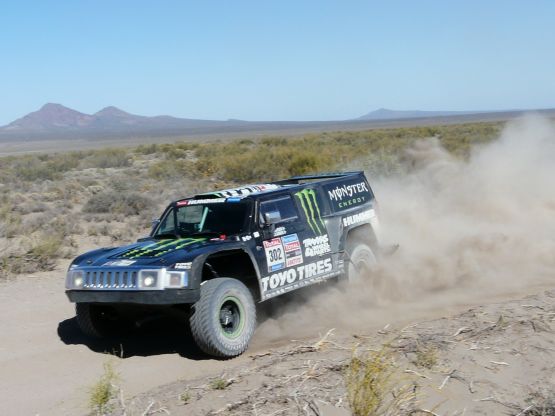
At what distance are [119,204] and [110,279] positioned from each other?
36.1 feet

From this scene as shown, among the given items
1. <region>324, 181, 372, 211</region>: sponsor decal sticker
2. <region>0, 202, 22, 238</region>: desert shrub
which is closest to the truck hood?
<region>324, 181, 372, 211</region>: sponsor decal sticker

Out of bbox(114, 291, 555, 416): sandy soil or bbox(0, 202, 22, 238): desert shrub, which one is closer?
bbox(114, 291, 555, 416): sandy soil

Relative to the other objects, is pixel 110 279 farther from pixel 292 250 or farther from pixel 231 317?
pixel 292 250

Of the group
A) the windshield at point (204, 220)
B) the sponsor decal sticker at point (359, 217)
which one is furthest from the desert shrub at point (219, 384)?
the sponsor decal sticker at point (359, 217)

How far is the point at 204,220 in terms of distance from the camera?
8859 millimetres

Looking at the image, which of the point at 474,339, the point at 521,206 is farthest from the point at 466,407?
the point at 521,206

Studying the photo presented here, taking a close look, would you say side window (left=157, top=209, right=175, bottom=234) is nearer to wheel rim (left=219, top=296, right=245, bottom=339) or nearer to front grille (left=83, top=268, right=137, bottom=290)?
front grille (left=83, top=268, right=137, bottom=290)

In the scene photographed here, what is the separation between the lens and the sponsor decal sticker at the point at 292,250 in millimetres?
8797

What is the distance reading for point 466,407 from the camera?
5.69 m

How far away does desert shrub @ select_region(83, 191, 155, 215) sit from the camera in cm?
1805

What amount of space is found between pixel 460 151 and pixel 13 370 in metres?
23.4

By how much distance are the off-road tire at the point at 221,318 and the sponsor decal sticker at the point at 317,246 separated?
1336mm

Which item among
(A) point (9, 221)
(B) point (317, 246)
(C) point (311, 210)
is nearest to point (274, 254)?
(B) point (317, 246)

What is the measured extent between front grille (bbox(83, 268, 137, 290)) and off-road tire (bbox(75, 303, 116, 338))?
601 mm
